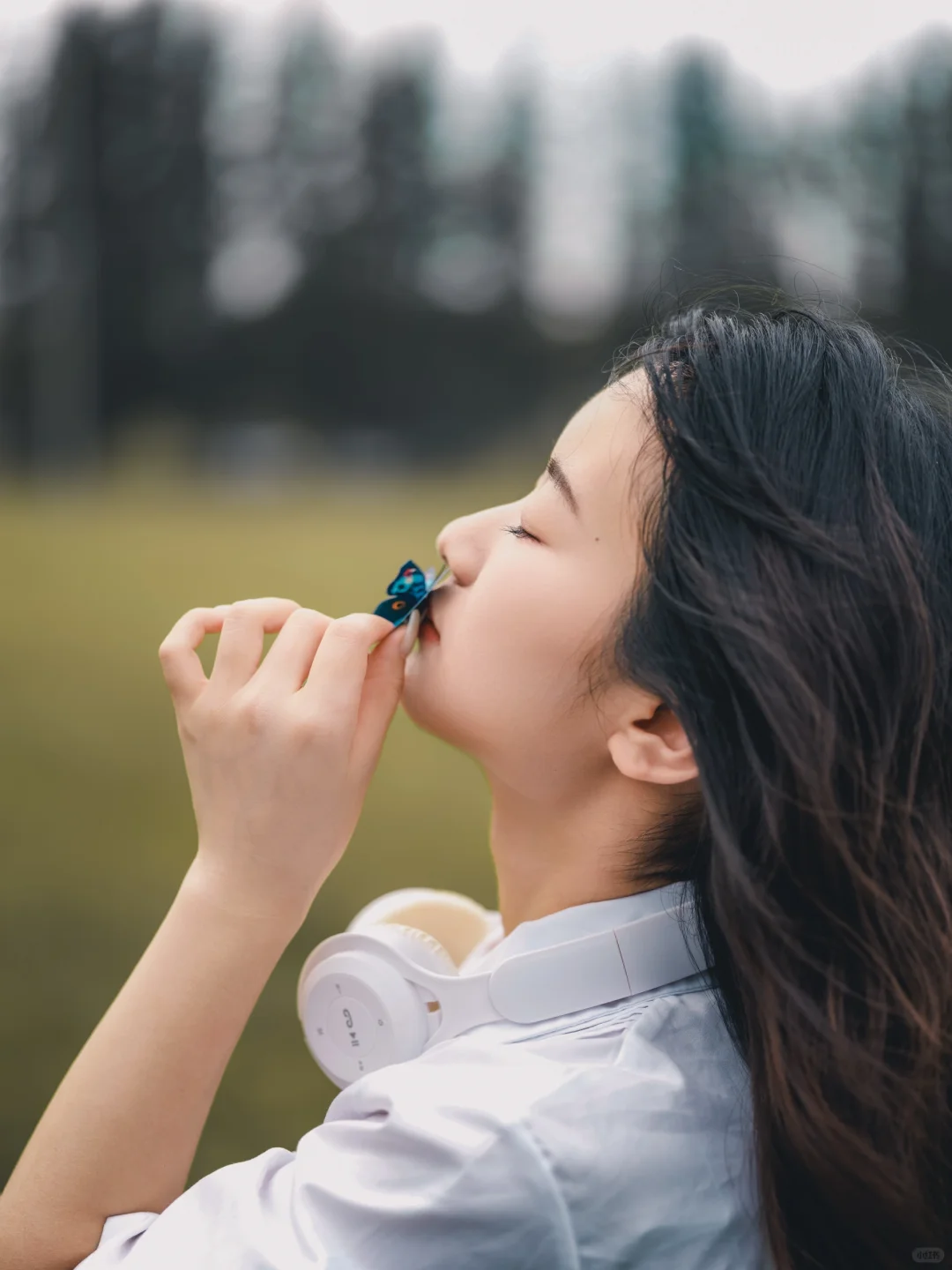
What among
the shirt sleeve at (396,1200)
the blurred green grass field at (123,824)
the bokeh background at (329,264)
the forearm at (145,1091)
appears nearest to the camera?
the shirt sleeve at (396,1200)

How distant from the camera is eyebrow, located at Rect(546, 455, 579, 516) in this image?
1091 millimetres

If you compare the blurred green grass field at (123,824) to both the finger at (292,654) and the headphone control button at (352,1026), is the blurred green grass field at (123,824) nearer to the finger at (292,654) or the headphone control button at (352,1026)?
the headphone control button at (352,1026)

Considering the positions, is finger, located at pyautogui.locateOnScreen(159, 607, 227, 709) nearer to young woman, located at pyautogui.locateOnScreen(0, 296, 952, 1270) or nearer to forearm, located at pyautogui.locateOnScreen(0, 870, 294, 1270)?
young woman, located at pyautogui.locateOnScreen(0, 296, 952, 1270)

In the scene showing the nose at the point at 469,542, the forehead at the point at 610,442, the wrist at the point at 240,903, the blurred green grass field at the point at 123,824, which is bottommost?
the blurred green grass field at the point at 123,824

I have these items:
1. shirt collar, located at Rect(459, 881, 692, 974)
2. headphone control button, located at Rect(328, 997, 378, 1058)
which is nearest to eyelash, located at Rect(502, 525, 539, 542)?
shirt collar, located at Rect(459, 881, 692, 974)

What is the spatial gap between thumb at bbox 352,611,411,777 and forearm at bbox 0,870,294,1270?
0.19 m

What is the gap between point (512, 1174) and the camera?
0.82m

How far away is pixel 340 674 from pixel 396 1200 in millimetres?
444

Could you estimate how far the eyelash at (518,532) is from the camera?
3.66 ft

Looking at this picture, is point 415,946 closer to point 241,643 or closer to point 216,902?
point 216,902

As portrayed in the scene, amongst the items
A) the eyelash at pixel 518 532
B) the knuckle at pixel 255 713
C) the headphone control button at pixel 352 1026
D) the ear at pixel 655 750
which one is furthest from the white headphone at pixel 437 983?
the eyelash at pixel 518 532

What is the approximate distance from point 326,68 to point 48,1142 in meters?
23.8

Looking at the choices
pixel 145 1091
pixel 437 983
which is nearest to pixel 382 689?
pixel 437 983

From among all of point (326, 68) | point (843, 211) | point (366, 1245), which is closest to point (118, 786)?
point (366, 1245)
